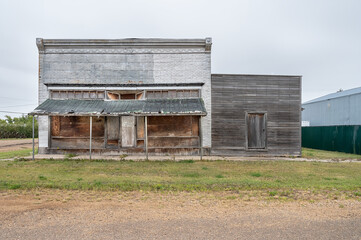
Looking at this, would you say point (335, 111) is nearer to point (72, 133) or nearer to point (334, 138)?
point (334, 138)

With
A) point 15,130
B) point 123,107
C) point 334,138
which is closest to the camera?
point 123,107

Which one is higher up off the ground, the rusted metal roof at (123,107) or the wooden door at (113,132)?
the rusted metal roof at (123,107)

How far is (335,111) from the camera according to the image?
91.1ft

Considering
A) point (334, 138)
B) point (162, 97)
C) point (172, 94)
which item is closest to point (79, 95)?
point (162, 97)

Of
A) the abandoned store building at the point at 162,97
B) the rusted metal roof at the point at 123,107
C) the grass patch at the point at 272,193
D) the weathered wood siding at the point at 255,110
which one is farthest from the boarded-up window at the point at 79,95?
the grass patch at the point at 272,193

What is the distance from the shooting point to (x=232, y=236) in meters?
3.90

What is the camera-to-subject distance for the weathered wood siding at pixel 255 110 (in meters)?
15.0

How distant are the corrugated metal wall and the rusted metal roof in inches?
452

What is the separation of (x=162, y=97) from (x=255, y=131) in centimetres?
604

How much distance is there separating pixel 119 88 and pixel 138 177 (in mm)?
7929

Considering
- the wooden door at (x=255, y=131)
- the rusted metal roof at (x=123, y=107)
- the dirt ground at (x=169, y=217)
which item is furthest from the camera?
the wooden door at (x=255, y=131)

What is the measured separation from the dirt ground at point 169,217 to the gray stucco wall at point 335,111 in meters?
23.7

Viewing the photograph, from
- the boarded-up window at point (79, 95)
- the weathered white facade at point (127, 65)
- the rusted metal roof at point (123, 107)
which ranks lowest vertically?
the rusted metal roof at point (123, 107)

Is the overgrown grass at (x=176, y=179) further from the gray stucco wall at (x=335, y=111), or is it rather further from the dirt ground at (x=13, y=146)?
the gray stucco wall at (x=335, y=111)
